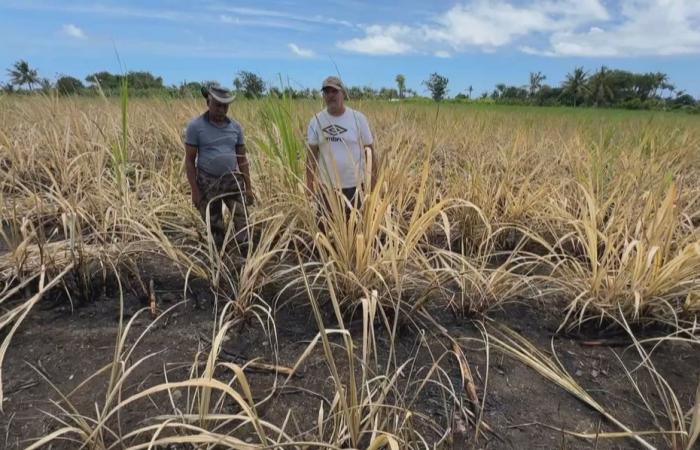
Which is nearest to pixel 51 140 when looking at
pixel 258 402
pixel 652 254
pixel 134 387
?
pixel 134 387

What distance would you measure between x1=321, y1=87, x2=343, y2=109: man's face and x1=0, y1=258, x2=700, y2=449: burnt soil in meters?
1.20

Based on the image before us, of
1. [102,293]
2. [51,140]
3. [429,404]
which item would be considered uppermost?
[51,140]

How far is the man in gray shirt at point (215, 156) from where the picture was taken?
6.53 ft

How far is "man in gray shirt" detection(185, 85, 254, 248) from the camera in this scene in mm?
1989

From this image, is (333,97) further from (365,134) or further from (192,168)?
(192,168)

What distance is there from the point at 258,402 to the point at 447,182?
1910 mm

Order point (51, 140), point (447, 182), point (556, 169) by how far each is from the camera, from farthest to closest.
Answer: point (556, 169) → point (51, 140) → point (447, 182)

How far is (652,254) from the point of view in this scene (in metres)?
1.42

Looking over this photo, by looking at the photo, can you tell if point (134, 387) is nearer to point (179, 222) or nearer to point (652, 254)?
point (179, 222)

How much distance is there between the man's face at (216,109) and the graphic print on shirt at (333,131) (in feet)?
1.91

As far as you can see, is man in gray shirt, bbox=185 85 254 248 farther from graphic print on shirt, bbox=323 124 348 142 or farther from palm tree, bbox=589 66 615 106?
palm tree, bbox=589 66 615 106

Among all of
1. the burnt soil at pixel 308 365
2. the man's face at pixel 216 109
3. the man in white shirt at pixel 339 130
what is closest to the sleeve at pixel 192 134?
the man's face at pixel 216 109

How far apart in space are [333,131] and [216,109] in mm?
663

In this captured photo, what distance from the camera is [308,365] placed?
4.53 feet
